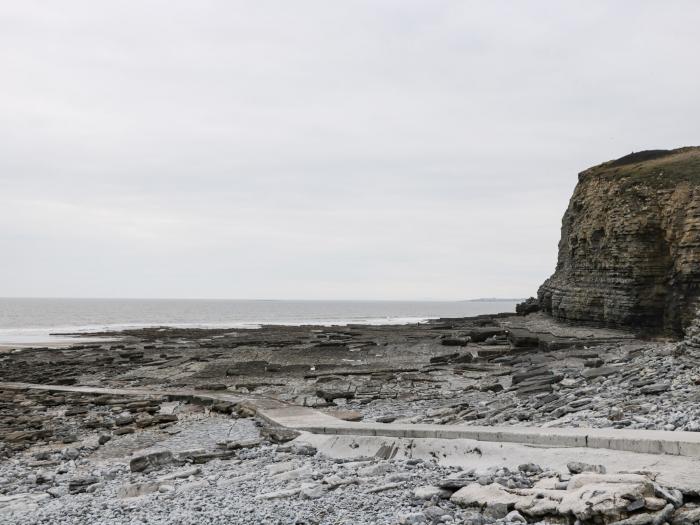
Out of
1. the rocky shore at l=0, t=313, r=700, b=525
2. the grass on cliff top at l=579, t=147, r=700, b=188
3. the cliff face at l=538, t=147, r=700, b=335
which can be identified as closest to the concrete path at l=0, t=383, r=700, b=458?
the rocky shore at l=0, t=313, r=700, b=525

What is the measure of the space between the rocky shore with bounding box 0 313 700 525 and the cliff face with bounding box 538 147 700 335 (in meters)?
7.32

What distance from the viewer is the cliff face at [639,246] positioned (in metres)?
33.0

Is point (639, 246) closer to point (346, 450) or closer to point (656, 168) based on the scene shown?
point (656, 168)

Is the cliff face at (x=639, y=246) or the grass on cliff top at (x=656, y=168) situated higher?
the grass on cliff top at (x=656, y=168)

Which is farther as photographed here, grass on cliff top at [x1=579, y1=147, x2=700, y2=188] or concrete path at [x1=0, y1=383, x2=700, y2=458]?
grass on cliff top at [x1=579, y1=147, x2=700, y2=188]

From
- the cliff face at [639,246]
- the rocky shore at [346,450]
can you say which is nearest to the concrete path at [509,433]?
the rocky shore at [346,450]

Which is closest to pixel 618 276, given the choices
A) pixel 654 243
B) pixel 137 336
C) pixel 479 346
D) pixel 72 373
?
pixel 654 243

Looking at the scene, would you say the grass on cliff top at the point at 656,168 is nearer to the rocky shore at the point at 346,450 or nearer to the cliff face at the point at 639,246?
the cliff face at the point at 639,246

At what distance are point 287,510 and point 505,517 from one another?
9.03 feet

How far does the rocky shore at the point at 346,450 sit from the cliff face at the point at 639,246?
7318 mm

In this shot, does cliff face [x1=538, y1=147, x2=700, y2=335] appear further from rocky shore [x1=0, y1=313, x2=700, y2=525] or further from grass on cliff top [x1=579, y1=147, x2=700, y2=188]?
rocky shore [x1=0, y1=313, x2=700, y2=525]

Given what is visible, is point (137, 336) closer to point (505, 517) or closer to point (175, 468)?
point (175, 468)

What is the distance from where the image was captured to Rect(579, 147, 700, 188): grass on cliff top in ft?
119

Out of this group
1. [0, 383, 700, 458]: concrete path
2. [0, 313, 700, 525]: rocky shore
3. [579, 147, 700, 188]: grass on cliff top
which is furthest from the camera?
[579, 147, 700, 188]: grass on cliff top
